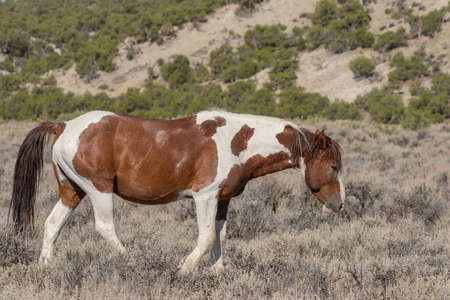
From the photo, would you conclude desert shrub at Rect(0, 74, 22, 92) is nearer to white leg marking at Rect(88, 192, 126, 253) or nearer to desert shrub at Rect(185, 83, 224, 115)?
desert shrub at Rect(185, 83, 224, 115)

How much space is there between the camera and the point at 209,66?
5603 cm

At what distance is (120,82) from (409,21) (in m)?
36.3

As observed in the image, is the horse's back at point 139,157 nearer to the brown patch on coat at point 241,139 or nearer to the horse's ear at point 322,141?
the brown patch on coat at point 241,139

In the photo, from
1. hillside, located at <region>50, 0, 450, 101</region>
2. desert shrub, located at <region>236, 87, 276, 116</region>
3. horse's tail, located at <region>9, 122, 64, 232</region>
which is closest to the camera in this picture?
horse's tail, located at <region>9, 122, 64, 232</region>

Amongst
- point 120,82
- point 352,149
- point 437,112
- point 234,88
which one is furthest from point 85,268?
point 120,82

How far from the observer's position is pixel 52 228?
171 inches

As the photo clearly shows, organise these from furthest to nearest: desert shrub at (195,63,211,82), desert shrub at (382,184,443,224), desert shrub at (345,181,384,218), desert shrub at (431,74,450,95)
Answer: desert shrub at (195,63,211,82), desert shrub at (431,74,450,95), desert shrub at (345,181,384,218), desert shrub at (382,184,443,224)

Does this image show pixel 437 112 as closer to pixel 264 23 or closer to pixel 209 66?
pixel 209 66

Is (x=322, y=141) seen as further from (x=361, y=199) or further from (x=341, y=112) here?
(x=341, y=112)

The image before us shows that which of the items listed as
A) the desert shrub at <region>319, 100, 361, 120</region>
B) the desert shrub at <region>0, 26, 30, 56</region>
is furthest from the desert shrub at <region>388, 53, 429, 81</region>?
the desert shrub at <region>0, 26, 30, 56</region>

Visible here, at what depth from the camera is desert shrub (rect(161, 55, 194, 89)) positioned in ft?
173

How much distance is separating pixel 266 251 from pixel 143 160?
1.91 metres

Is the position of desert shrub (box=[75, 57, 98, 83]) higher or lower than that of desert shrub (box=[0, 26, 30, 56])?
lower

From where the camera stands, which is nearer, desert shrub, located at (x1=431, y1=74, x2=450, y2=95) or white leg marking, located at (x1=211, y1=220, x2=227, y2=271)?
white leg marking, located at (x1=211, y1=220, x2=227, y2=271)
